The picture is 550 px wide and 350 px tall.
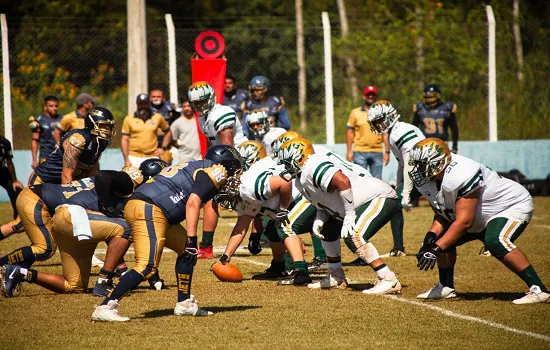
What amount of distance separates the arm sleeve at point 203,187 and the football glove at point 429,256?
1819 mm

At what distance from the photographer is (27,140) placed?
59.1 ft

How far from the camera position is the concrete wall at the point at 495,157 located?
59.3 ft

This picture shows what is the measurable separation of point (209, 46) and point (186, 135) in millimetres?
1946

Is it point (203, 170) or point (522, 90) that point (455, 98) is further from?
point (203, 170)

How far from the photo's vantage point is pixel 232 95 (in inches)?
622

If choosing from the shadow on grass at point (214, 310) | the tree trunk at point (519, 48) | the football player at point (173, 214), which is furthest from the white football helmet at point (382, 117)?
the tree trunk at point (519, 48)

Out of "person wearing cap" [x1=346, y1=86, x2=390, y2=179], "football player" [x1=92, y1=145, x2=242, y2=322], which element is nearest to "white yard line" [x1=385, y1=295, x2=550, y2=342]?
"football player" [x1=92, y1=145, x2=242, y2=322]

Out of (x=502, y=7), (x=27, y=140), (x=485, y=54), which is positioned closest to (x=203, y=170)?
(x=27, y=140)

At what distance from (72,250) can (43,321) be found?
112cm

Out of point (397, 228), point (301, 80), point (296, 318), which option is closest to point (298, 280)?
point (296, 318)

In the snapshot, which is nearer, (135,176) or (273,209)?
(135,176)

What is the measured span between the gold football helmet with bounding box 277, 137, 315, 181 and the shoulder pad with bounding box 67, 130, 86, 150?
7.12ft

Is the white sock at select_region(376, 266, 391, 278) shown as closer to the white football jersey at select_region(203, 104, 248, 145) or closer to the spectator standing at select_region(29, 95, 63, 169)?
the white football jersey at select_region(203, 104, 248, 145)

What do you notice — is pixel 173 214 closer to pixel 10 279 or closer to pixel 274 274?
pixel 10 279
